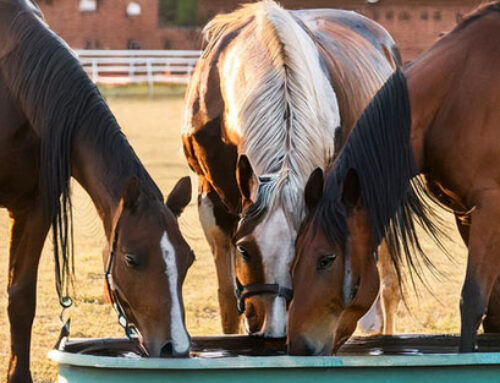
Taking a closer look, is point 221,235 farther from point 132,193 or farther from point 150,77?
point 150,77

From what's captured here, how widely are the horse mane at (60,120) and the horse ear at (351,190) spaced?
783 mm

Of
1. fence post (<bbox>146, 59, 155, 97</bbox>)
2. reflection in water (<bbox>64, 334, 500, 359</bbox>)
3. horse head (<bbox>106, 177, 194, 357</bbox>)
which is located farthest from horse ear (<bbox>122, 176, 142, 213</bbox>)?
fence post (<bbox>146, 59, 155, 97</bbox>)

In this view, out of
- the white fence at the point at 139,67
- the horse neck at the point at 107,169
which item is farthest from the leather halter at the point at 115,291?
the white fence at the point at 139,67

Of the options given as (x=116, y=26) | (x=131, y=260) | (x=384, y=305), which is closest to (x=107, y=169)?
(x=131, y=260)

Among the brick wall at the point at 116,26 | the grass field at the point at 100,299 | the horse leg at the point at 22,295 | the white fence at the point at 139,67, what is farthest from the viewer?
the brick wall at the point at 116,26

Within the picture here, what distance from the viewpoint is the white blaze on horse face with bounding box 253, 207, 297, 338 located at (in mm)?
4383

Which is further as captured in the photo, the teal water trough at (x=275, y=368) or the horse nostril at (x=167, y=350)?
the horse nostril at (x=167, y=350)

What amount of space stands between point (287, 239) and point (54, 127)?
1.06 meters

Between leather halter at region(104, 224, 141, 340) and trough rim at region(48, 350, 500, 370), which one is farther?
leather halter at region(104, 224, 141, 340)

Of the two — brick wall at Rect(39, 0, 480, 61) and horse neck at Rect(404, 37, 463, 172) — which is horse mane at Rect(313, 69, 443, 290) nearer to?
horse neck at Rect(404, 37, 463, 172)

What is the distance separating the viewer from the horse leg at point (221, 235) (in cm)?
583

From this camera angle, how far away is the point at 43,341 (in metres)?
6.39

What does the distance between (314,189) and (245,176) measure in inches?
20.8

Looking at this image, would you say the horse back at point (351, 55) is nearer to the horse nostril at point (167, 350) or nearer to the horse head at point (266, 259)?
the horse head at point (266, 259)
